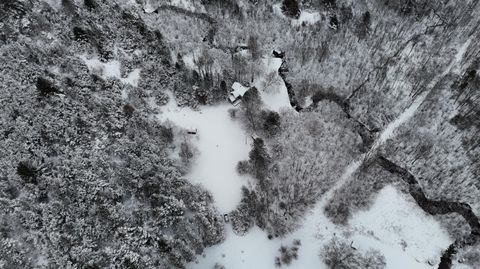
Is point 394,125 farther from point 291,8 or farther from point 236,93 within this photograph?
point 291,8

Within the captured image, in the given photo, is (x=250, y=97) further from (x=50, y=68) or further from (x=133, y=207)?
(x=50, y=68)

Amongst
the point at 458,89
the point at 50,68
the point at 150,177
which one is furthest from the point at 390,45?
the point at 50,68

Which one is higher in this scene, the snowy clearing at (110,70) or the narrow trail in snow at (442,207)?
the narrow trail in snow at (442,207)

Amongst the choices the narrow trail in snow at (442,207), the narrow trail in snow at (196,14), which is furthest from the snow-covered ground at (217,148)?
the narrow trail in snow at (442,207)

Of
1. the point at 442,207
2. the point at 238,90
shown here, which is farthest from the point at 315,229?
the point at 238,90

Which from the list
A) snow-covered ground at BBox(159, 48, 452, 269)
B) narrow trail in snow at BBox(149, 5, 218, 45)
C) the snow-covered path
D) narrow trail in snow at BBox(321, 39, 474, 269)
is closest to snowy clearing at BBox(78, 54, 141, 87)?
snow-covered ground at BBox(159, 48, 452, 269)

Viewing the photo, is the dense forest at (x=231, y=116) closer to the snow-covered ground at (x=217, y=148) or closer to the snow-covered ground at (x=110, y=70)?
the snow-covered ground at (x=110, y=70)
